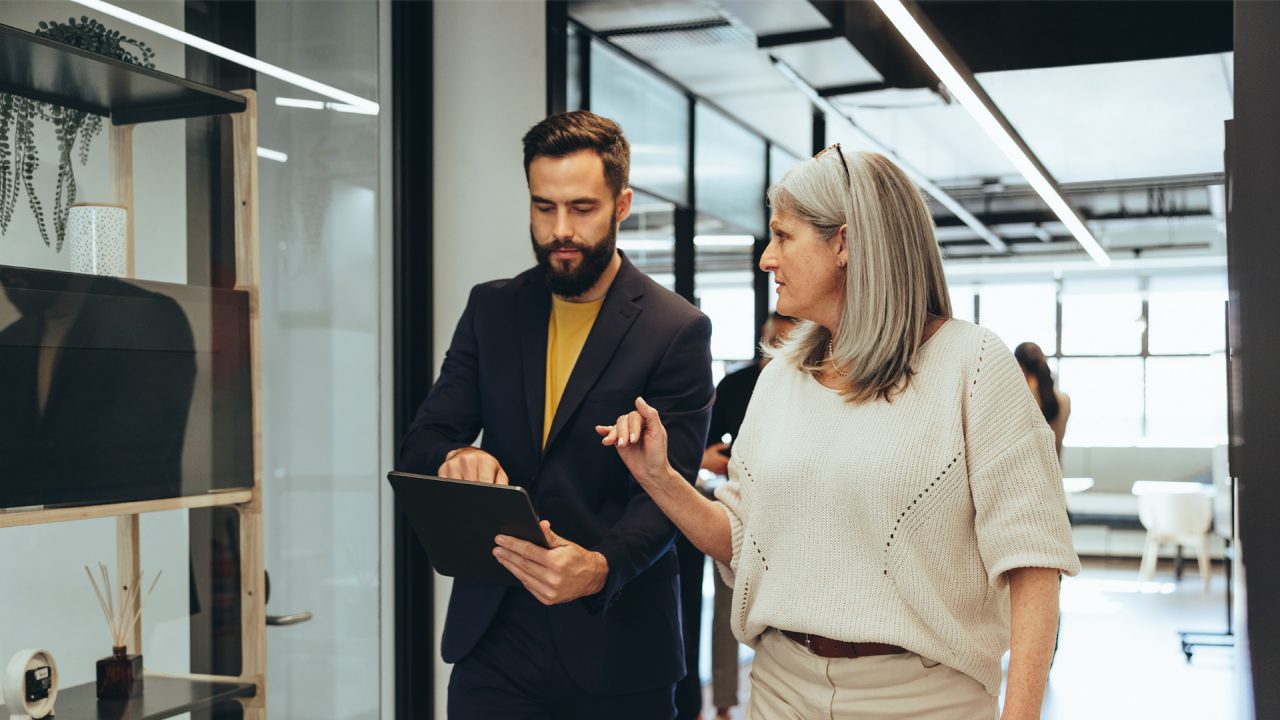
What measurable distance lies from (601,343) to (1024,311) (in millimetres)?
10586

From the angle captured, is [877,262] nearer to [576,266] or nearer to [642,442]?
[642,442]

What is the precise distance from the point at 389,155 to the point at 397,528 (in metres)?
1.23

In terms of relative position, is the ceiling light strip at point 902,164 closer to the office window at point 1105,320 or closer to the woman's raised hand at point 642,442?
the woman's raised hand at point 642,442

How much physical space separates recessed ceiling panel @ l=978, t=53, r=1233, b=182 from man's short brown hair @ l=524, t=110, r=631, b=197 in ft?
9.80

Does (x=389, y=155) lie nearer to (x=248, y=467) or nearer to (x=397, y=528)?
(x=397, y=528)

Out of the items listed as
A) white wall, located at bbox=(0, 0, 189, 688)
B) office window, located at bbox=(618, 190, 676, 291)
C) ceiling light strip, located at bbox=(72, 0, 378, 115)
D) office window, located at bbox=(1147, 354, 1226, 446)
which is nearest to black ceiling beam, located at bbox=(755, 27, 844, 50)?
office window, located at bbox=(618, 190, 676, 291)

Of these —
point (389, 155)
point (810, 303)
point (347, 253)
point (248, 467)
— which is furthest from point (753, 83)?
point (810, 303)

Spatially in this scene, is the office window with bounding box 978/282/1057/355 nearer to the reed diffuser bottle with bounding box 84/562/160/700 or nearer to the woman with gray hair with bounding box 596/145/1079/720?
the reed diffuser bottle with bounding box 84/562/160/700

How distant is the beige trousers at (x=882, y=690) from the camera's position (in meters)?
1.57

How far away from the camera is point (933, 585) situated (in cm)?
159

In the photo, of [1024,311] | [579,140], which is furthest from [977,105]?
[1024,311]

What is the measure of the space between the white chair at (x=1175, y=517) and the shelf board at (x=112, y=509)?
7349mm

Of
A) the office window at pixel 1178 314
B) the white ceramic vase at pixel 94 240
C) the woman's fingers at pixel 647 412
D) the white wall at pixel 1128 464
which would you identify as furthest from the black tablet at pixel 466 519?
the office window at pixel 1178 314

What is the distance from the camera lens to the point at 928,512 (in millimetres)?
1590
